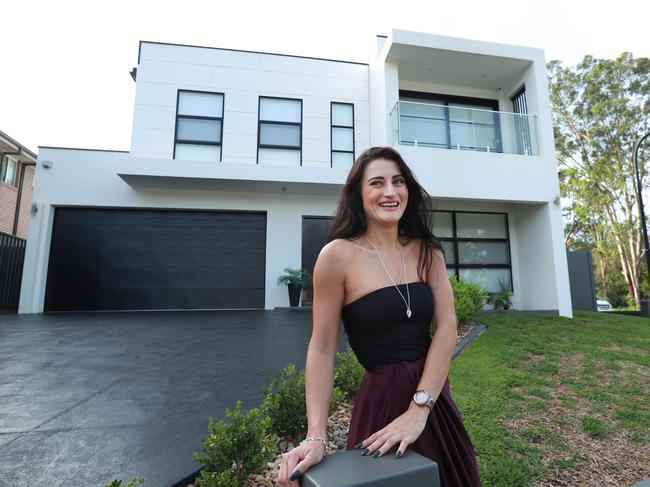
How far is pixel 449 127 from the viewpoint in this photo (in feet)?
28.4

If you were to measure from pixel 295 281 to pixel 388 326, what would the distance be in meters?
7.94

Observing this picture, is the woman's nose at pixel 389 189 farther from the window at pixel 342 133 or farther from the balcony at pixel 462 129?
the window at pixel 342 133

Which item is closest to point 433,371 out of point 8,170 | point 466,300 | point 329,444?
point 329,444

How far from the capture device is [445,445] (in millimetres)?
1111

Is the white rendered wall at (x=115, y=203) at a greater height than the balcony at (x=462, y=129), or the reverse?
the balcony at (x=462, y=129)

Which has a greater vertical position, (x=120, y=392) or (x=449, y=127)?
(x=449, y=127)

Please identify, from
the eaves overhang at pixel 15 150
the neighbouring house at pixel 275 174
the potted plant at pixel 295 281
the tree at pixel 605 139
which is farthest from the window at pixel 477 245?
the eaves overhang at pixel 15 150

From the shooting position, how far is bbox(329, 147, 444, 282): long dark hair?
135 centimetres

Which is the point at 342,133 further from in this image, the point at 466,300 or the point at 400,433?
the point at 400,433

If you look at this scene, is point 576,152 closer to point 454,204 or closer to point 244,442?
point 454,204

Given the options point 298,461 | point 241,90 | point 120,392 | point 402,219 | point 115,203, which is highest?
point 241,90

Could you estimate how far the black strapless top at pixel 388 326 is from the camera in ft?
3.85

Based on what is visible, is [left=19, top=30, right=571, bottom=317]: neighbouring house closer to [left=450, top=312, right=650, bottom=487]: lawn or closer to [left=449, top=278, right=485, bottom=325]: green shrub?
[left=449, top=278, right=485, bottom=325]: green shrub

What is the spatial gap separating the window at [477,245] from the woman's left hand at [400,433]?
9246mm
